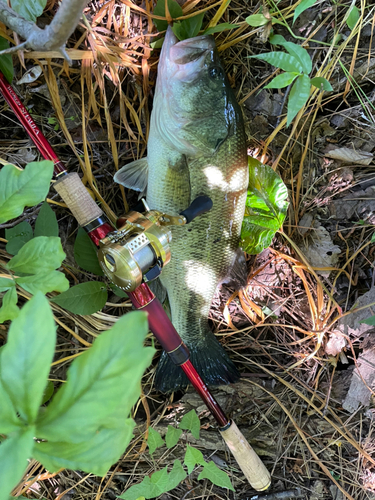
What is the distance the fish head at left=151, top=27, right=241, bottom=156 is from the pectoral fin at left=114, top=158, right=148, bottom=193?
0.20 meters

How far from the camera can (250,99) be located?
230cm

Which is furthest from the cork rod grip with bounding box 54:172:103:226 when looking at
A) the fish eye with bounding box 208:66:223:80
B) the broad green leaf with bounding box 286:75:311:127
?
the broad green leaf with bounding box 286:75:311:127

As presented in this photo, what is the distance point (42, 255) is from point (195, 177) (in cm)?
108

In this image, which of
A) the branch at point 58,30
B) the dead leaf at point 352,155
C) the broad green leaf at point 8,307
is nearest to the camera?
the branch at point 58,30

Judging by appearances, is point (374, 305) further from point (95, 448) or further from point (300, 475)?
point (95, 448)

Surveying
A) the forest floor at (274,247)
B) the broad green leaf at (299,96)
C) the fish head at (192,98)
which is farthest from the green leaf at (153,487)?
the broad green leaf at (299,96)

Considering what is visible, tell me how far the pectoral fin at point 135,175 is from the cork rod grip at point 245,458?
145 cm

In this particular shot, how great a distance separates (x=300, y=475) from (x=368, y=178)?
1.88 m

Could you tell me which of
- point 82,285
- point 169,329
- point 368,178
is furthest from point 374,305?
point 82,285

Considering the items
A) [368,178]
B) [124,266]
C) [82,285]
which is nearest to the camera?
[124,266]

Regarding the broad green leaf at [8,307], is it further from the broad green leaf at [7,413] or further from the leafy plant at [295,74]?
the leafy plant at [295,74]

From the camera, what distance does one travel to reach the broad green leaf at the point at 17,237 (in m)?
1.78

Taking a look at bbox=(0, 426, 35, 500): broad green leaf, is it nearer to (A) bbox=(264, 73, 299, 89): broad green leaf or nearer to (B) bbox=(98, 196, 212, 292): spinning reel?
(B) bbox=(98, 196, 212, 292): spinning reel

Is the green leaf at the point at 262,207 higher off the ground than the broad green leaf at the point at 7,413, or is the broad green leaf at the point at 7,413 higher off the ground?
the broad green leaf at the point at 7,413
